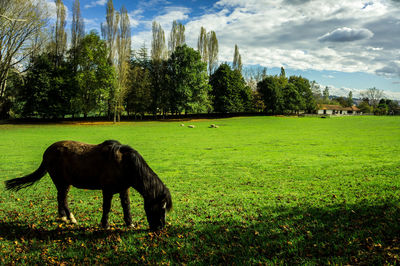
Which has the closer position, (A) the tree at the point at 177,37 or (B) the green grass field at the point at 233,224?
(B) the green grass field at the point at 233,224

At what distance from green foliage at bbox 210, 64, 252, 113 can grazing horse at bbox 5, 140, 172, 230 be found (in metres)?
60.9

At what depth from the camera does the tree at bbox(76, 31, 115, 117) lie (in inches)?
2003

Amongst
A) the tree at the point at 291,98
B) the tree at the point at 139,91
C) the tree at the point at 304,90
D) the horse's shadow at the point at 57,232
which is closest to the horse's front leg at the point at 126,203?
the horse's shadow at the point at 57,232

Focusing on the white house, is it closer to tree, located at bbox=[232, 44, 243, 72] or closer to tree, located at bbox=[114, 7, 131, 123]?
tree, located at bbox=[232, 44, 243, 72]

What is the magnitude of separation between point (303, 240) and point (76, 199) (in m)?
7.54

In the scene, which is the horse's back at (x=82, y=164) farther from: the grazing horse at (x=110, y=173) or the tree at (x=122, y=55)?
the tree at (x=122, y=55)

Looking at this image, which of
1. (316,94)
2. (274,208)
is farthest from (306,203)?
(316,94)

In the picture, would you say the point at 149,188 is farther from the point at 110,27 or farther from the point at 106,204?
the point at 110,27

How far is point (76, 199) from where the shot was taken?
27.4 ft

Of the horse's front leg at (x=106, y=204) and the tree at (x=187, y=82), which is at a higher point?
the tree at (x=187, y=82)

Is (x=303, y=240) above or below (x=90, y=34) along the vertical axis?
below

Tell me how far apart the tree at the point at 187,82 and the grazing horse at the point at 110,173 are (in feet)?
173

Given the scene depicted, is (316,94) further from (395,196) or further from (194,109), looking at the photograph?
(395,196)

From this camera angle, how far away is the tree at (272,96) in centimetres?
7562
